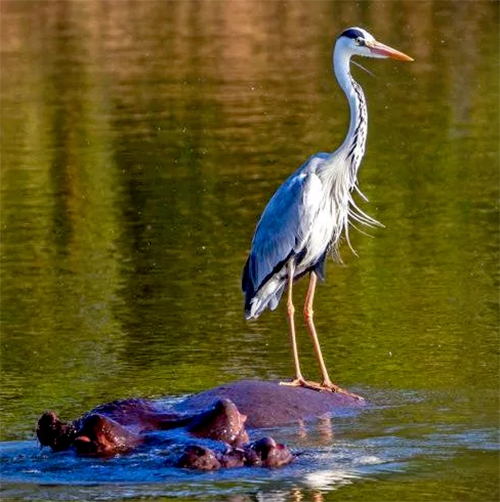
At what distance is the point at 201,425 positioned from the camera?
10023 mm

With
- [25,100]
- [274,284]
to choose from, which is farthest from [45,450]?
[25,100]

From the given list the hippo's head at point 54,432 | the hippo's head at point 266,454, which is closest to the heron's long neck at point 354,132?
the hippo's head at point 266,454

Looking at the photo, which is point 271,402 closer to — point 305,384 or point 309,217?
point 305,384

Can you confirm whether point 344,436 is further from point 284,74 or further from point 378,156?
point 284,74

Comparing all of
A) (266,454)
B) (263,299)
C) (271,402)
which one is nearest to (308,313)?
(263,299)

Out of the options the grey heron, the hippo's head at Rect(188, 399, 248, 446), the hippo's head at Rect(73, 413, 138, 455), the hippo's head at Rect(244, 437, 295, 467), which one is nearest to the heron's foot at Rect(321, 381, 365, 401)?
the grey heron

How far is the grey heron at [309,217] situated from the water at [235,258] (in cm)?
70

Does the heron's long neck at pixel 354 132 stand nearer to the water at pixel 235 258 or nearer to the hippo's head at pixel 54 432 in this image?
the water at pixel 235 258

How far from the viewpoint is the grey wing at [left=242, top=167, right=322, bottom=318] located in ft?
38.7

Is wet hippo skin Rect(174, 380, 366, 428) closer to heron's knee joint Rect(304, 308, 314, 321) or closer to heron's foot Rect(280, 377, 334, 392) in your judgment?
heron's foot Rect(280, 377, 334, 392)

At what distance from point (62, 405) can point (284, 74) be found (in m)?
17.1

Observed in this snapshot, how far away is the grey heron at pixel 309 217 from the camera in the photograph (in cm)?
1180

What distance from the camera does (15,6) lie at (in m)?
39.2

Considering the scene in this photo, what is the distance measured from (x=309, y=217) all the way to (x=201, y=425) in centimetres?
230
